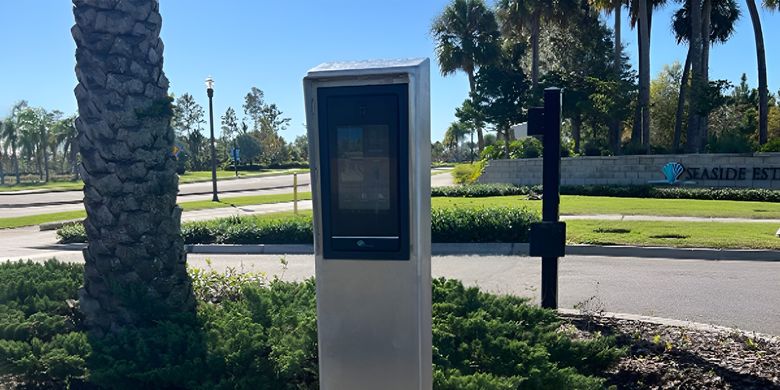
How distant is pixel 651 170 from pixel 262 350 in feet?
81.8

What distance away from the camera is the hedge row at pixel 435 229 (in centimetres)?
1136

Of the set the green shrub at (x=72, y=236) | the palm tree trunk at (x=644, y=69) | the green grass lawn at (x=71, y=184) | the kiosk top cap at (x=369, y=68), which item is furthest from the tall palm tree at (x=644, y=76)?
the green grass lawn at (x=71, y=184)

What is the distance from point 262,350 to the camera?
11.9ft

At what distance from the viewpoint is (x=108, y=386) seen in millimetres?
3453

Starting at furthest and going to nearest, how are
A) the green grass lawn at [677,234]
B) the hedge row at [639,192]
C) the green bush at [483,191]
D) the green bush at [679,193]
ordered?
1. the green bush at [483,191]
2. the hedge row at [639,192]
3. the green bush at [679,193]
4. the green grass lawn at [677,234]

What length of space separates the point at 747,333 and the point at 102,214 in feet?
16.7

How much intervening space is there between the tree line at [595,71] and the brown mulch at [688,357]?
23082mm

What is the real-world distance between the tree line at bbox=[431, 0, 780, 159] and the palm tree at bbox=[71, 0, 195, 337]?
2531cm

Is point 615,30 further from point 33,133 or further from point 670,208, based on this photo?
point 33,133

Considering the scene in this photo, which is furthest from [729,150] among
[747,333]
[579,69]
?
[747,333]

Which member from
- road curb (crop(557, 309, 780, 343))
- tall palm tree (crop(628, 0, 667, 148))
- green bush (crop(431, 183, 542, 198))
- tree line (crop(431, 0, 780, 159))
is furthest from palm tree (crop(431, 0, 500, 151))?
road curb (crop(557, 309, 780, 343))

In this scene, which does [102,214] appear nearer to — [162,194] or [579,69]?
[162,194]

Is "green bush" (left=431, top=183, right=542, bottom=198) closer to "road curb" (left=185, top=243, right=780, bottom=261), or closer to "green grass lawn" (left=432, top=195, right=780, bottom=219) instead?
"green grass lawn" (left=432, top=195, right=780, bottom=219)

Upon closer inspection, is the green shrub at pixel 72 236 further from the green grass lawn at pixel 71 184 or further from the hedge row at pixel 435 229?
the green grass lawn at pixel 71 184
